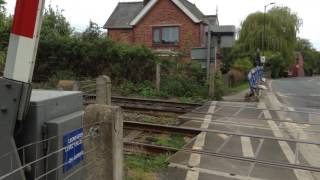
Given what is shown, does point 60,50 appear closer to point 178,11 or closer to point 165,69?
point 165,69

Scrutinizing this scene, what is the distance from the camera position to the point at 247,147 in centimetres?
827

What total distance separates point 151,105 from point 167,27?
1807 centimetres

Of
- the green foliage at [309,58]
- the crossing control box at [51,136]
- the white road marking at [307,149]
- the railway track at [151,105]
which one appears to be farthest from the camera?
the green foliage at [309,58]

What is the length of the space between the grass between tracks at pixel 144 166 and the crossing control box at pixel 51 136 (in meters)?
3.30

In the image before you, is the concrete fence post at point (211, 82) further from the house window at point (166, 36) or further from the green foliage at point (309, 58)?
the green foliage at point (309, 58)

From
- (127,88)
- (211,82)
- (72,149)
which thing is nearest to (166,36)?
(127,88)

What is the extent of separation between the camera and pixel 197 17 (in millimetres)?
31016

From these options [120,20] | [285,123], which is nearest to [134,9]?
[120,20]

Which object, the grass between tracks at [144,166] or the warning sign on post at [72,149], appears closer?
the warning sign on post at [72,149]

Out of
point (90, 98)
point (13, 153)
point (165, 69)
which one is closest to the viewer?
point (13, 153)

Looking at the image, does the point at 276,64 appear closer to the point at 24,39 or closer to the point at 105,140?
the point at 105,140

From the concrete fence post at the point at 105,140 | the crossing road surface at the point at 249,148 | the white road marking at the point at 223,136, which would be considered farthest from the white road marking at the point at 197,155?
the concrete fence post at the point at 105,140

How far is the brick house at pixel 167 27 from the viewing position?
30906mm

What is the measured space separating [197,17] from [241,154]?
24.3 metres
